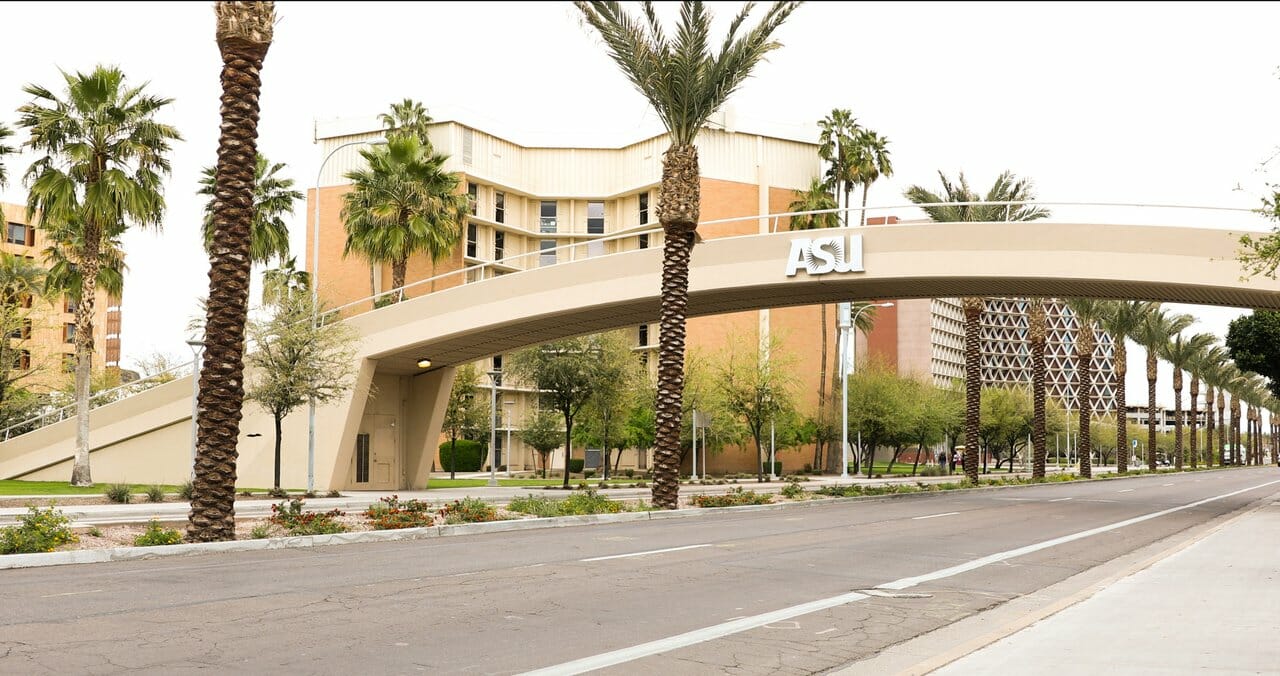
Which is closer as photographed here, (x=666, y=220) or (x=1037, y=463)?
(x=666, y=220)

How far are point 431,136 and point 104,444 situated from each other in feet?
126

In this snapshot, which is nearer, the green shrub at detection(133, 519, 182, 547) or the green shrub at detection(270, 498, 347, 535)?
the green shrub at detection(133, 519, 182, 547)

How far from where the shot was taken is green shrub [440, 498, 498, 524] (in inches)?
768

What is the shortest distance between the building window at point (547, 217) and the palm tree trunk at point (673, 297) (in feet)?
169

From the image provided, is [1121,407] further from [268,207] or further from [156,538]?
[156,538]

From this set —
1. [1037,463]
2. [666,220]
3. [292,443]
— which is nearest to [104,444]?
[292,443]

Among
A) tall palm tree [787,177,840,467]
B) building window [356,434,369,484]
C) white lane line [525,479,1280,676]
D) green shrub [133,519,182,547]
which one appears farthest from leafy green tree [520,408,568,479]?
white lane line [525,479,1280,676]

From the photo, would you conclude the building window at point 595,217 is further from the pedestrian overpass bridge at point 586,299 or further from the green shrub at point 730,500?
the green shrub at point 730,500

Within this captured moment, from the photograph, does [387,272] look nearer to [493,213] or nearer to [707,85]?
[493,213]

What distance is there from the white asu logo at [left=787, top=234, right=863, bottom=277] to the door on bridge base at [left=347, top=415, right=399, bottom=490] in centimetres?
1596

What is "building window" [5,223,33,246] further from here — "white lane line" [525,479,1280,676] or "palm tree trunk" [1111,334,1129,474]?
"white lane line" [525,479,1280,676]

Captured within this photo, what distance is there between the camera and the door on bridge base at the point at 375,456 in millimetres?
37562

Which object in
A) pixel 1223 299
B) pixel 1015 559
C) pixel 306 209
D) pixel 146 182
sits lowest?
pixel 1015 559

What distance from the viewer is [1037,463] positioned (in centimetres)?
5019
